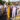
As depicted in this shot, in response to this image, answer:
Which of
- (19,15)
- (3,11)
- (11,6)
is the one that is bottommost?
(19,15)

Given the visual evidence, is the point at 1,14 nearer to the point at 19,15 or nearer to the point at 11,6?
the point at 11,6

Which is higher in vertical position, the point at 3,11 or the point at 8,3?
the point at 8,3

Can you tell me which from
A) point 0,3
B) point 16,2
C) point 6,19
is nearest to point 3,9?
point 0,3

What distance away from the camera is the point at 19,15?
4.81 feet

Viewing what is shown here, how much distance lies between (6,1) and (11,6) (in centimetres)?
19

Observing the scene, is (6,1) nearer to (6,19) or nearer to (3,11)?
(3,11)

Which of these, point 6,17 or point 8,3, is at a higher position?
point 8,3

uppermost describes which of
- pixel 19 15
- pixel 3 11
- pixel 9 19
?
pixel 3 11

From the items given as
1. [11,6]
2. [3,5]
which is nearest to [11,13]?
[11,6]

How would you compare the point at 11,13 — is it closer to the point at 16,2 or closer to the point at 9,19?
the point at 9,19

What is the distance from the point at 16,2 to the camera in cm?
145

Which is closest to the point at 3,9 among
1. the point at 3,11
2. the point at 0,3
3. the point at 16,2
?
the point at 3,11

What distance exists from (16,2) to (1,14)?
1.69 ft

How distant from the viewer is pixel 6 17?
1.45 m
